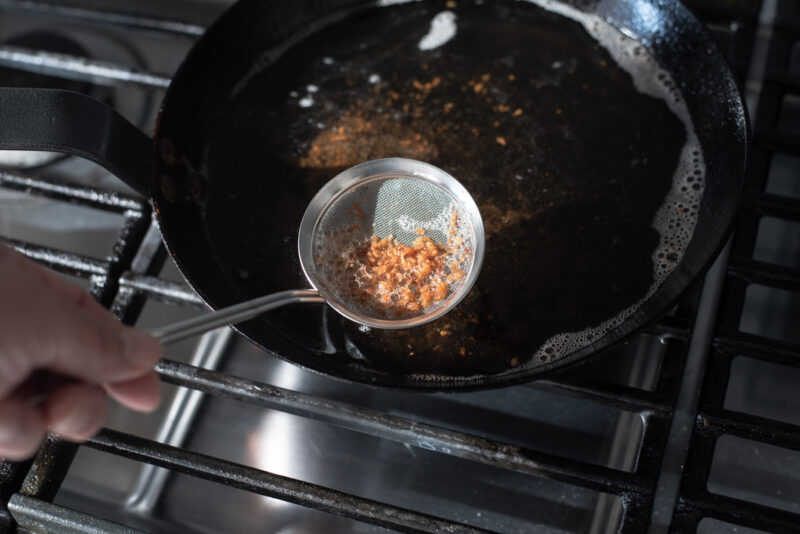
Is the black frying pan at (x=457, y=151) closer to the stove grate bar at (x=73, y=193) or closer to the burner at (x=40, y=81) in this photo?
the stove grate bar at (x=73, y=193)

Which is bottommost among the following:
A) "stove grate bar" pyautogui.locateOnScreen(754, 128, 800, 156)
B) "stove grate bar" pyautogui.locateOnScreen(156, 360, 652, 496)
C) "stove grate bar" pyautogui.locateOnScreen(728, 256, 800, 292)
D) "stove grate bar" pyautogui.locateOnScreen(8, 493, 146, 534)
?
"stove grate bar" pyautogui.locateOnScreen(8, 493, 146, 534)

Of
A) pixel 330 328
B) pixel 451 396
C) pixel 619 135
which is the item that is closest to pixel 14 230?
pixel 330 328

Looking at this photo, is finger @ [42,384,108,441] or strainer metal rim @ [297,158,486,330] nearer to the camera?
finger @ [42,384,108,441]

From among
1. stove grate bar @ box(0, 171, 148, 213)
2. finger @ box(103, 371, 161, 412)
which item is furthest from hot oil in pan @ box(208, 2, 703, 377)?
finger @ box(103, 371, 161, 412)

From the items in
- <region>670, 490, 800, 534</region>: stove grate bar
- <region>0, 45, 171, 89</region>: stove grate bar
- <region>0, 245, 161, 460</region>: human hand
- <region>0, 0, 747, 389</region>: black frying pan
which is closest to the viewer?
<region>0, 245, 161, 460</region>: human hand

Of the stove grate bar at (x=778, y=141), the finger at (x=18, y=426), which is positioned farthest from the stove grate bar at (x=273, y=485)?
the stove grate bar at (x=778, y=141)

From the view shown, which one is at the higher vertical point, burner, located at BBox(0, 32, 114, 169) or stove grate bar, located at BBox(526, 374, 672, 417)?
burner, located at BBox(0, 32, 114, 169)

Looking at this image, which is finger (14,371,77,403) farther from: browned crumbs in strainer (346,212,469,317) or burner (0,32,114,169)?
burner (0,32,114,169)
